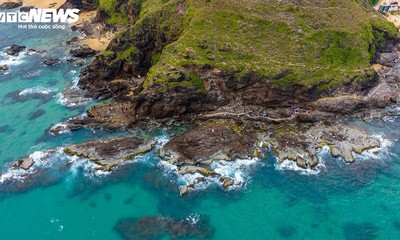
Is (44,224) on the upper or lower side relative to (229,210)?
lower

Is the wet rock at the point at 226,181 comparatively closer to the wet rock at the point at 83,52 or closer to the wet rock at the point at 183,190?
the wet rock at the point at 183,190

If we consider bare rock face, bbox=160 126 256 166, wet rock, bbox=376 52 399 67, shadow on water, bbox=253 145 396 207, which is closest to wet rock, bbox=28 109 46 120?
bare rock face, bbox=160 126 256 166

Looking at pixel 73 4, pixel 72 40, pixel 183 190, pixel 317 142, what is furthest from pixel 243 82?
pixel 73 4

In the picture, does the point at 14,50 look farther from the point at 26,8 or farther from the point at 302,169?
the point at 302,169

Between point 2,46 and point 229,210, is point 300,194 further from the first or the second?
point 2,46

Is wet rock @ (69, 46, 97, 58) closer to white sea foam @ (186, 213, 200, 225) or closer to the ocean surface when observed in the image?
the ocean surface

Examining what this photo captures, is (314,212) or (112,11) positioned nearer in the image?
(314,212)

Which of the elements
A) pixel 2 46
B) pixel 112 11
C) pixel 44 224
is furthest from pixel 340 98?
pixel 2 46
